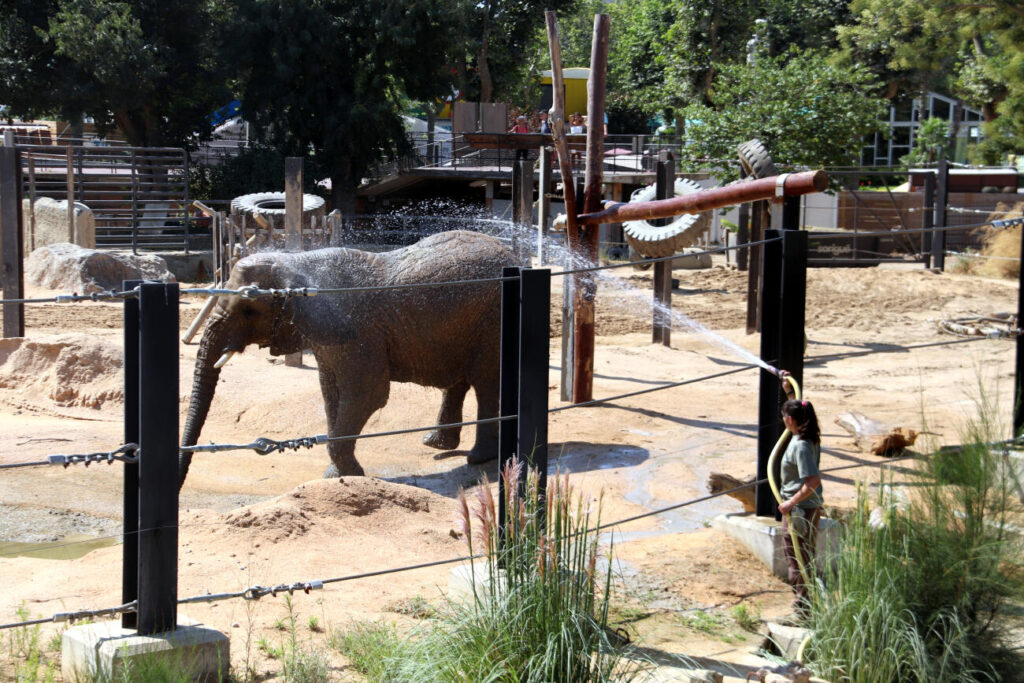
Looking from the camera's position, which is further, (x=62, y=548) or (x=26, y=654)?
(x=62, y=548)

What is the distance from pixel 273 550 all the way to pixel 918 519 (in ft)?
9.39

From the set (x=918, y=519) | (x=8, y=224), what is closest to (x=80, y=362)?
(x=8, y=224)

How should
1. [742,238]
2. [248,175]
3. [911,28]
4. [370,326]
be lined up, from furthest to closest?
[248,175] < [742,238] < [911,28] < [370,326]

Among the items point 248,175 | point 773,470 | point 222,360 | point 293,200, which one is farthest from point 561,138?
point 248,175

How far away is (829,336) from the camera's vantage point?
14445 millimetres

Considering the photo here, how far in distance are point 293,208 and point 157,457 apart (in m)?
8.39

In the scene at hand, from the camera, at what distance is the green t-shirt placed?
4.64 m

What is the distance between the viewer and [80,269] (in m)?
15.8

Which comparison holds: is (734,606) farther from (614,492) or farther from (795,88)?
(795,88)

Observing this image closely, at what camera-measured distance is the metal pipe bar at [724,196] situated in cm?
531

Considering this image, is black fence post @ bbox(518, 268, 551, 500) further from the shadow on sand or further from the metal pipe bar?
the shadow on sand

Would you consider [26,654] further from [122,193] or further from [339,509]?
[122,193]

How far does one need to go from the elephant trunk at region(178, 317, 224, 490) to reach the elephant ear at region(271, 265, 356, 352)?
1.52ft

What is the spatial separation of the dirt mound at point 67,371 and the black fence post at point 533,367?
700cm
